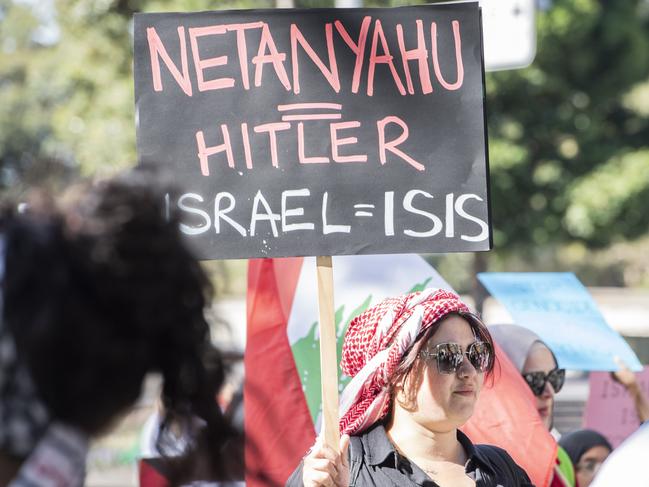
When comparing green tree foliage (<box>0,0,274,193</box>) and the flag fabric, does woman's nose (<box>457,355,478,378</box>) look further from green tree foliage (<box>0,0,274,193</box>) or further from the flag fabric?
green tree foliage (<box>0,0,274,193</box>)

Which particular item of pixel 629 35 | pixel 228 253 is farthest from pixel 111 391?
pixel 629 35

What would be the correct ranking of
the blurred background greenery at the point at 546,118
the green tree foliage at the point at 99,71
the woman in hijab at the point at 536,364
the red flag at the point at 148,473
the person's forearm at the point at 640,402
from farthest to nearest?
1. the blurred background greenery at the point at 546,118
2. the green tree foliage at the point at 99,71
3. the person's forearm at the point at 640,402
4. the woman in hijab at the point at 536,364
5. the red flag at the point at 148,473

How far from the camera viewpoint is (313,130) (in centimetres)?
255

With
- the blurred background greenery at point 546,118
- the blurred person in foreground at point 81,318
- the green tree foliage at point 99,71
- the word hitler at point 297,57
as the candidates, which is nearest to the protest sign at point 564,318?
the word hitler at point 297,57

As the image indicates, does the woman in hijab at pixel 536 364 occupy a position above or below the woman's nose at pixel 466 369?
below

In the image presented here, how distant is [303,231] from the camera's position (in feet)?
8.20

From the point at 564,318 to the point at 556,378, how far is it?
36 centimetres

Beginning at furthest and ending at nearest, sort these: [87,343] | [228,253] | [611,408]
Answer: [611,408] → [228,253] → [87,343]

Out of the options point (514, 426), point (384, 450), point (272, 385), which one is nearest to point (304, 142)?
point (384, 450)

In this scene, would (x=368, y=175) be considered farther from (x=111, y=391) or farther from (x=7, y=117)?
(x=7, y=117)

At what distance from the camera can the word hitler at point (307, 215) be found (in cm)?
251

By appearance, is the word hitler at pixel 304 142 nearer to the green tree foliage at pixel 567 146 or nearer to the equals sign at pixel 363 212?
the equals sign at pixel 363 212

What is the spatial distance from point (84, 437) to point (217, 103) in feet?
4.54

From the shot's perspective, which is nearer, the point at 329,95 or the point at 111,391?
the point at 111,391
